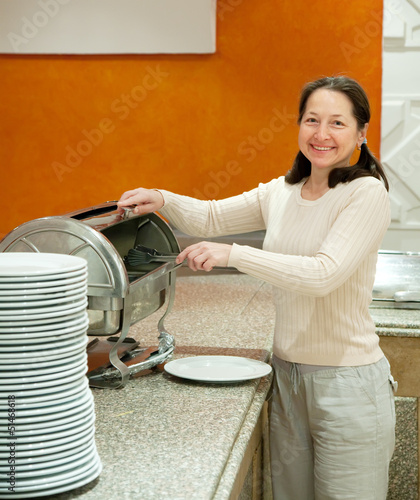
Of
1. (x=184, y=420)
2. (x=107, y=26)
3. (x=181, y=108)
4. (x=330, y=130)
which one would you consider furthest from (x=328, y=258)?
(x=107, y=26)

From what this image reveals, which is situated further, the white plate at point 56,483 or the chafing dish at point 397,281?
the chafing dish at point 397,281

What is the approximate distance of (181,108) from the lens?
12.9 ft

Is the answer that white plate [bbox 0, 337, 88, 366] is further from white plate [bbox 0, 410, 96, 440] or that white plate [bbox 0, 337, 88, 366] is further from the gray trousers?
the gray trousers

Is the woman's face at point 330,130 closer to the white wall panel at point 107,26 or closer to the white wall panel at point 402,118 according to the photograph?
the white wall panel at point 402,118

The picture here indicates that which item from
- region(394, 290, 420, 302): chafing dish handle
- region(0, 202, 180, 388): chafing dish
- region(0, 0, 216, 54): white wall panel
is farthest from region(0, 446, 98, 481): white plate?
region(0, 0, 216, 54): white wall panel

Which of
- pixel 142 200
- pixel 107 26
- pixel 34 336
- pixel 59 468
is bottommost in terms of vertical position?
pixel 59 468

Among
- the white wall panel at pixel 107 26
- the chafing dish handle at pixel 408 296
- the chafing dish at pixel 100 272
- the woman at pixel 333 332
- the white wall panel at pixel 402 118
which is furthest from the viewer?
the white wall panel at pixel 107 26

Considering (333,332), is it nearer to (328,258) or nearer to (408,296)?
(328,258)

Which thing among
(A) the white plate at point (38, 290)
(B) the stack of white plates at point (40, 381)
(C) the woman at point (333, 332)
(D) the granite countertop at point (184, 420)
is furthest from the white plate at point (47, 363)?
(C) the woman at point (333, 332)

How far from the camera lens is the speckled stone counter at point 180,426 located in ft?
4.00

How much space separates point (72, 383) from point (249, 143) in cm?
287

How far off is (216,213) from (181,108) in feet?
6.32

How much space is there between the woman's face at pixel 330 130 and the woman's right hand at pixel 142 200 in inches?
17.8

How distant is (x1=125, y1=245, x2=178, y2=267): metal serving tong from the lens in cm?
203
